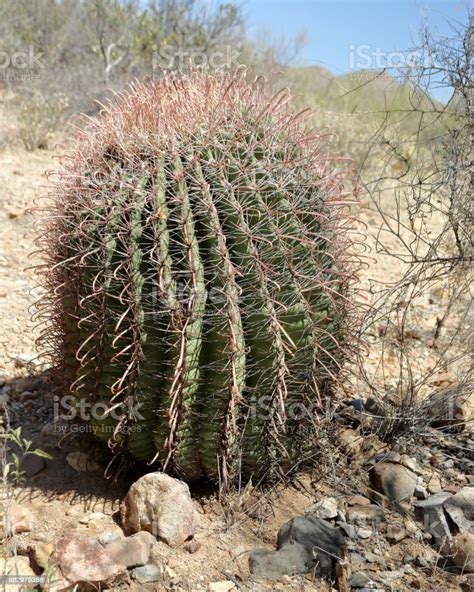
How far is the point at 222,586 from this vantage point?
7.74 feet

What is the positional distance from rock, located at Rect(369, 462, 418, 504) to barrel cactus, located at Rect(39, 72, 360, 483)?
419 mm

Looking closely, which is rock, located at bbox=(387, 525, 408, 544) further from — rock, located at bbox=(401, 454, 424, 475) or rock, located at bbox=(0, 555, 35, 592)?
rock, located at bbox=(0, 555, 35, 592)

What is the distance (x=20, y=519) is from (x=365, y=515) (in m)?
1.34

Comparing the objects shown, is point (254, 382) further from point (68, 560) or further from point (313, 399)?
point (68, 560)

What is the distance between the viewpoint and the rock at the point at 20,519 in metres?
2.55

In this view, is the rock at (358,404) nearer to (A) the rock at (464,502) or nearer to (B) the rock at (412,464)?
(B) the rock at (412,464)

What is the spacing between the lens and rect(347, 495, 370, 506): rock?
2855 millimetres

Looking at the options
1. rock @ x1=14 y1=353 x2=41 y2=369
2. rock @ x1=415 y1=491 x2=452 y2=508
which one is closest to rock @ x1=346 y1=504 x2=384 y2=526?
rock @ x1=415 y1=491 x2=452 y2=508

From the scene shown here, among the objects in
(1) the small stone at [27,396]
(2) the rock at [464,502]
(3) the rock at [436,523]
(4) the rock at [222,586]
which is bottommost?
(1) the small stone at [27,396]

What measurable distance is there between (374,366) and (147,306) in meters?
2.31

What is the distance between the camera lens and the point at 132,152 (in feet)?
8.59

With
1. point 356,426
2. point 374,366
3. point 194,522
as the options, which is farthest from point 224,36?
point 194,522

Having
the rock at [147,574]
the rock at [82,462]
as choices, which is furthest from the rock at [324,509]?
the rock at [82,462]

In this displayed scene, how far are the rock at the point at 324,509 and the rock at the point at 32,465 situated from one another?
1175 millimetres
